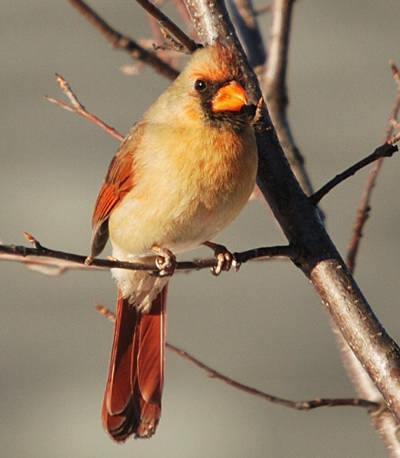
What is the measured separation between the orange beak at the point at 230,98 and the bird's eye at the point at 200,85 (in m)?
0.04

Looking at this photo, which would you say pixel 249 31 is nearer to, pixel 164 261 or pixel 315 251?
pixel 164 261

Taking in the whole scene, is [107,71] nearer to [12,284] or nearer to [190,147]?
[12,284]

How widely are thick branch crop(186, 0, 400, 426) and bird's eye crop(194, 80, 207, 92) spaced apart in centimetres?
13

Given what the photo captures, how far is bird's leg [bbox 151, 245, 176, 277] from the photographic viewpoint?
239 cm

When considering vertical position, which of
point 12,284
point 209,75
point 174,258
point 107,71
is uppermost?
point 107,71

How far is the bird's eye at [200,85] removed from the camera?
2.44 meters

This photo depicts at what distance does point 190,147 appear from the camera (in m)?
2.46

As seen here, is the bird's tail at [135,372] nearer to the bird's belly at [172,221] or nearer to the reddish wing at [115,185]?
the reddish wing at [115,185]

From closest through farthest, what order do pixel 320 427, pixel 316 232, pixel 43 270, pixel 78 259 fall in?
pixel 78 259 < pixel 316 232 < pixel 43 270 < pixel 320 427

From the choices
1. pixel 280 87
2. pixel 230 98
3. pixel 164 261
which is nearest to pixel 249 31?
pixel 280 87

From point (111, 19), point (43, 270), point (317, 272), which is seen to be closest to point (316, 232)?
point (317, 272)

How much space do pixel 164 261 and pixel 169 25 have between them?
556 millimetres

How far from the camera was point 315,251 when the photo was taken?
2133 millimetres

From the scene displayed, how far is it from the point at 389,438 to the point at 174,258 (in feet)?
2.08
